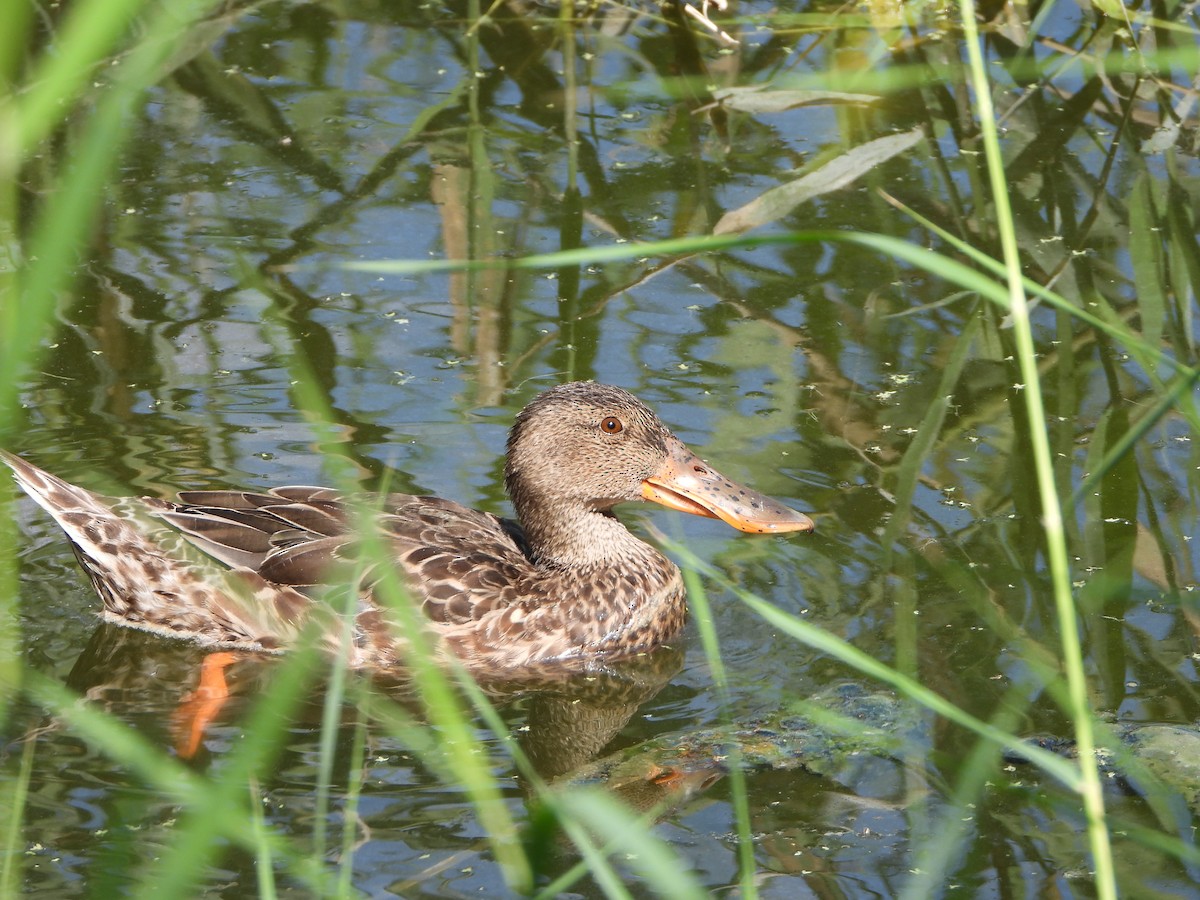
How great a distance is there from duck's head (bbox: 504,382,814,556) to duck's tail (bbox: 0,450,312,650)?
0.94 metres

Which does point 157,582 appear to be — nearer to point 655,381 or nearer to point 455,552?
point 455,552

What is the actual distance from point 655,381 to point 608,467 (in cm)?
122

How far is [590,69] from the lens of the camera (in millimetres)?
9539

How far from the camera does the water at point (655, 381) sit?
4457 millimetres

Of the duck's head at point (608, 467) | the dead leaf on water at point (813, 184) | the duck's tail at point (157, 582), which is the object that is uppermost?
the dead leaf on water at point (813, 184)

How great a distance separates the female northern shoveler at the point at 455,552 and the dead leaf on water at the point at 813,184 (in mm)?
794

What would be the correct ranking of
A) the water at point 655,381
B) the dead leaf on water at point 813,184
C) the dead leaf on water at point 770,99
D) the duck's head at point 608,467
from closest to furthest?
the water at point 655,381
the dead leaf on water at point 813,184
the duck's head at point 608,467
the dead leaf on water at point 770,99

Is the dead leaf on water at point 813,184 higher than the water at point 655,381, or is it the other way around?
the dead leaf on water at point 813,184

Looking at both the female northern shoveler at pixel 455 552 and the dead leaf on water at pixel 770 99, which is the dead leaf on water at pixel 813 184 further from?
the dead leaf on water at pixel 770 99

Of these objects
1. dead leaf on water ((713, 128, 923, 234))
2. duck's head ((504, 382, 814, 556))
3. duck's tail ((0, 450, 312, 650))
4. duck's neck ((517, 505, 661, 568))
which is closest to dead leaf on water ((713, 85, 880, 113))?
dead leaf on water ((713, 128, 923, 234))

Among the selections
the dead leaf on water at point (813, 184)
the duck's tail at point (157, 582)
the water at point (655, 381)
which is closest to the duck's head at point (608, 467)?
the water at point (655, 381)

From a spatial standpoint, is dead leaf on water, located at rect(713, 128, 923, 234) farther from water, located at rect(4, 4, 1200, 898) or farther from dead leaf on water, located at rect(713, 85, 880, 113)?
dead leaf on water, located at rect(713, 85, 880, 113)

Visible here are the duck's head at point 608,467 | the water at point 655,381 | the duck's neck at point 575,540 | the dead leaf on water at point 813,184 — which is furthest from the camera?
the duck's neck at point 575,540

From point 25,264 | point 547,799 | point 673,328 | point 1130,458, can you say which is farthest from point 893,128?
point 547,799
